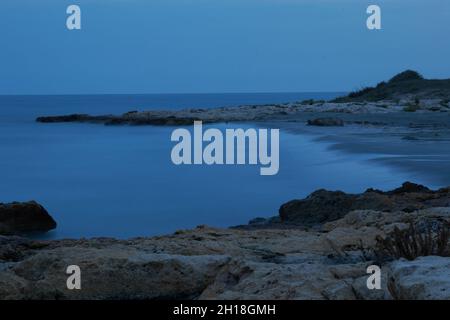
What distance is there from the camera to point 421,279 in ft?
12.1

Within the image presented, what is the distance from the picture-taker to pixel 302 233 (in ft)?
20.8

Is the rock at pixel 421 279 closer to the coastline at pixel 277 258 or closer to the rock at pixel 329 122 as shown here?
the coastline at pixel 277 258

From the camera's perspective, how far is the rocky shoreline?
12.7ft

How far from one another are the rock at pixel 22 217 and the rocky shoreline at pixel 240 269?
213 cm

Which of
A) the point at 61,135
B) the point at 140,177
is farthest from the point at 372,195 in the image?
the point at 61,135

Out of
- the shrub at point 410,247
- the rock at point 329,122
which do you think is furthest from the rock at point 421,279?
the rock at point 329,122

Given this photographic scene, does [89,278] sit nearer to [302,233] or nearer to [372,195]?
[302,233]
